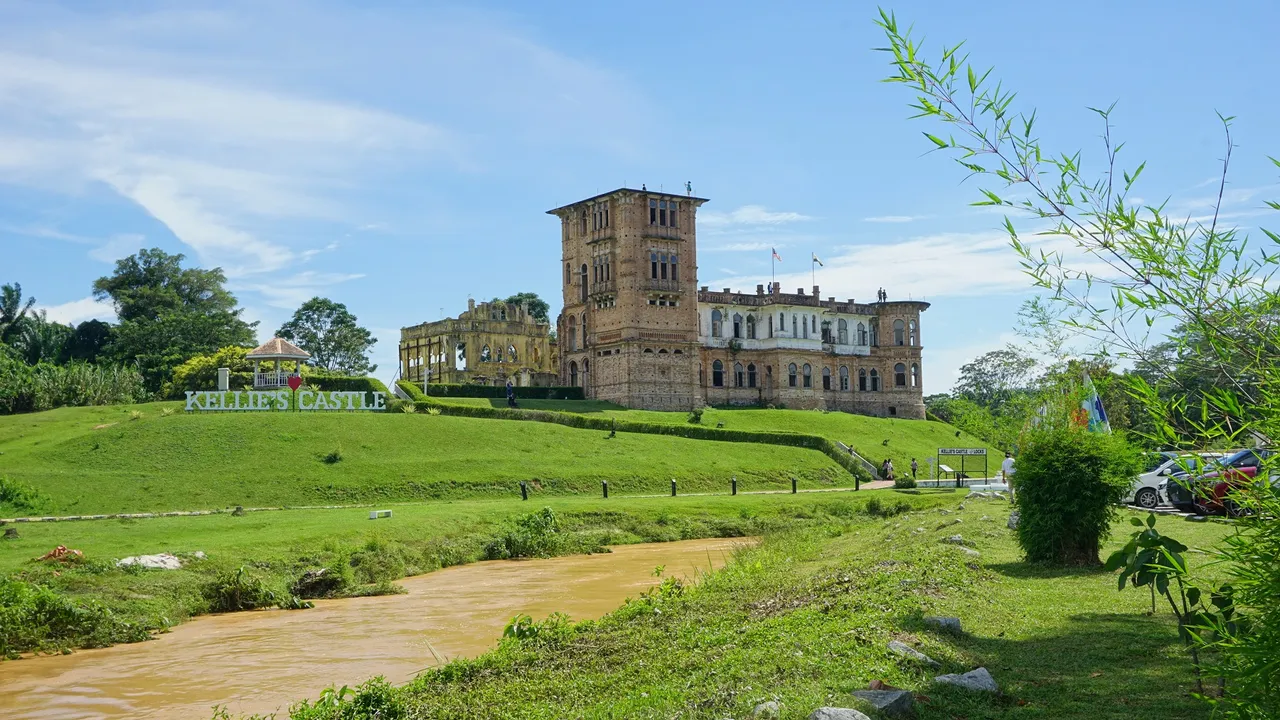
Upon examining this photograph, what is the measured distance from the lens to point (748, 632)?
12.1 m

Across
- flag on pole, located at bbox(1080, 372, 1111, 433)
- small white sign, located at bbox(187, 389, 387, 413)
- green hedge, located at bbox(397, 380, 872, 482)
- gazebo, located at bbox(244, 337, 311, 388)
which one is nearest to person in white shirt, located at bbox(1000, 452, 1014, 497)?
flag on pole, located at bbox(1080, 372, 1111, 433)

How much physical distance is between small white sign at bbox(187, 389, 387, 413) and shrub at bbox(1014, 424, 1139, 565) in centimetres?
4153

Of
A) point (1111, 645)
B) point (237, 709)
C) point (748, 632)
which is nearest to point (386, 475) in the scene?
point (237, 709)

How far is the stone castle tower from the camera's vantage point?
71688 millimetres

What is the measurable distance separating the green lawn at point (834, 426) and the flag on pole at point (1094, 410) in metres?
34.5

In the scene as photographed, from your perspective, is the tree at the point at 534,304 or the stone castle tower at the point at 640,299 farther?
the tree at the point at 534,304

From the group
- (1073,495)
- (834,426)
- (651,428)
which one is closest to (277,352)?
(651,428)

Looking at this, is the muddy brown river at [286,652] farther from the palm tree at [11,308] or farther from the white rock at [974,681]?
the palm tree at [11,308]

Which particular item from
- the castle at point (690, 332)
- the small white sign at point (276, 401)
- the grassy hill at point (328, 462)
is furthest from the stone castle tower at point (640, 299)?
the small white sign at point (276, 401)

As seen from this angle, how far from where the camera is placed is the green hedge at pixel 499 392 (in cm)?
6675

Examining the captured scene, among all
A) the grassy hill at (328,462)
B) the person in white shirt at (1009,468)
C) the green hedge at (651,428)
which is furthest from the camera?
the green hedge at (651,428)

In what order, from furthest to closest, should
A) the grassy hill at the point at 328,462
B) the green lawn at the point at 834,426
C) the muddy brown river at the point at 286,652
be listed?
the green lawn at the point at 834,426, the grassy hill at the point at 328,462, the muddy brown river at the point at 286,652

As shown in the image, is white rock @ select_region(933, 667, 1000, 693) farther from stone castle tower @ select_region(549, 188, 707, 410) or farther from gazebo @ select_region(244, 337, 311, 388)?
stone castle tower @ select_region(549, 188, 707, 410)

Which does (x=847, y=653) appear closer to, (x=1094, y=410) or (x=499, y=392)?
→ (x=1094, y=410)
